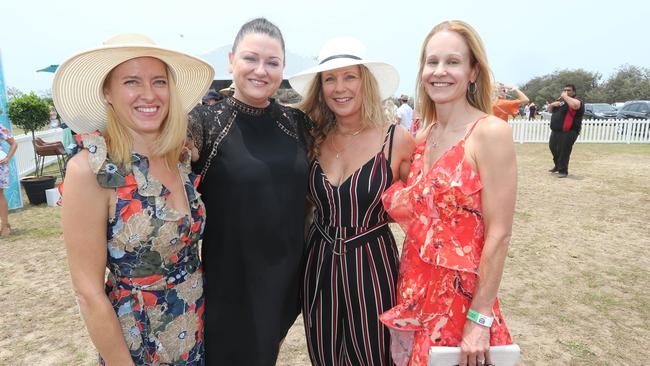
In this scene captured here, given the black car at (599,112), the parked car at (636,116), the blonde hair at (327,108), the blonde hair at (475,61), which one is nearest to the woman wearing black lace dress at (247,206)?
the blonde hair at (327,108)

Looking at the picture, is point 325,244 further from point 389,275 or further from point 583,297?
point 583,297

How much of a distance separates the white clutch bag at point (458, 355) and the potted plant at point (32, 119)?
8.85m

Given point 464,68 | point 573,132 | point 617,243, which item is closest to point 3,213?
point 464,68

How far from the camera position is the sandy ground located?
11.8 feet

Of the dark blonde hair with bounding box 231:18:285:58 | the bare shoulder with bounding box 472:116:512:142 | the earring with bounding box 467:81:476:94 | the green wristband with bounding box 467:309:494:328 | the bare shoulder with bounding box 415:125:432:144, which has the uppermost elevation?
the dark blonde hair with bounding box 231:18:285:58

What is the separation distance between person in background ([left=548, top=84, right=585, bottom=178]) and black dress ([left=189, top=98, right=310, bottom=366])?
409 inches

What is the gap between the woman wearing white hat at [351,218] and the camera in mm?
2309

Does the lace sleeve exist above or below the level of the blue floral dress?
above

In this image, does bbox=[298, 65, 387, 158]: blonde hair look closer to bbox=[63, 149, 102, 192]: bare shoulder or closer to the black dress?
the black dress

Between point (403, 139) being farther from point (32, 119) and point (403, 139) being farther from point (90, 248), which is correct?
point (32, 119)

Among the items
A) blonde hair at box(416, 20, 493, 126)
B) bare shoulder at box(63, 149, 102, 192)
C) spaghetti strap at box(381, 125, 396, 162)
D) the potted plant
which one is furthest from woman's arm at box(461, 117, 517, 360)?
the potted plant

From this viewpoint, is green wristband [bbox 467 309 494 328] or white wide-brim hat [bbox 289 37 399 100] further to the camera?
white wide-brim hat [bbox 289 37 399 100]

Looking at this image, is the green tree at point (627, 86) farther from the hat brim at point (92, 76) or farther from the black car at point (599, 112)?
the hat brim at point (92, 76)

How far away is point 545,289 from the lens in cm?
464
